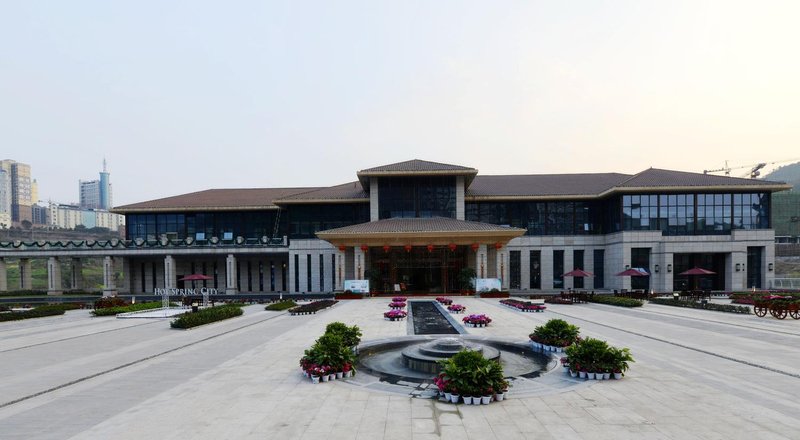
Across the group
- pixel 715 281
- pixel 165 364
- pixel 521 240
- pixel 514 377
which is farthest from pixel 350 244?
pixel 715 281

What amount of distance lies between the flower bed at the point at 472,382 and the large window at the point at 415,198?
35701mm

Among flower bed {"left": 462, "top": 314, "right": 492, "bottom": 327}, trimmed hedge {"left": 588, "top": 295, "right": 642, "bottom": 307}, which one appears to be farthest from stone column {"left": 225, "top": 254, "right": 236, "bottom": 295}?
trimmed hedge {"left": 588, "top": 295, "right": 642, "bottom": 307}

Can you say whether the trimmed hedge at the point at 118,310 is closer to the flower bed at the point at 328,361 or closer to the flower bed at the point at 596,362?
the flower bed at the point at 328,361

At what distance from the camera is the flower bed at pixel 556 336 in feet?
46.3

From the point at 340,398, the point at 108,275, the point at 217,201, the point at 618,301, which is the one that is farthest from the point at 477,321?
the point at 108,275

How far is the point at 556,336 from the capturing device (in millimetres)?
14266

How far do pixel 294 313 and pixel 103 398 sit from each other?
17.0 metres

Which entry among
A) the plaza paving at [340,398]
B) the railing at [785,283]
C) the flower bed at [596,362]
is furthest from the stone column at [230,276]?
the railing at [785,283]

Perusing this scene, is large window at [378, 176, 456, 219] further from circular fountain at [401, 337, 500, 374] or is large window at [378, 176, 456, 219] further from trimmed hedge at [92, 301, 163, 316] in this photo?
circular fountain at [401, 337, 500, 374]

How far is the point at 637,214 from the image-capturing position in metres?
43.3

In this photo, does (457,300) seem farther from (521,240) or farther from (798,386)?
(798,386)

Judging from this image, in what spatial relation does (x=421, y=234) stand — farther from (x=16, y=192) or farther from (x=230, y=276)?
(x=16, y=192)

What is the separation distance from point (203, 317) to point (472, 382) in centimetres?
1903

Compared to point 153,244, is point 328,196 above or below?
above
